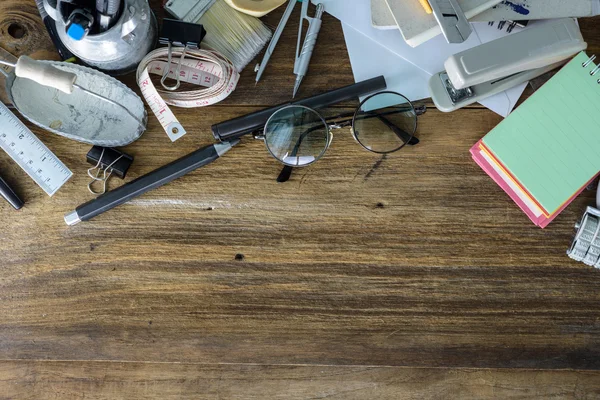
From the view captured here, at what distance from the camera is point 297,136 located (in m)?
0.91

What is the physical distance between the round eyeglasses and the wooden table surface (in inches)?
0.9

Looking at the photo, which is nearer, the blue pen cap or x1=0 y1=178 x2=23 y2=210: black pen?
the blue pen cap

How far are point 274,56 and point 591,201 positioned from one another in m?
0.58

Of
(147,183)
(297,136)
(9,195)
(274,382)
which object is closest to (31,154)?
(9,195)

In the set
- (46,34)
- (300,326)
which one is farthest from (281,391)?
(46,34)

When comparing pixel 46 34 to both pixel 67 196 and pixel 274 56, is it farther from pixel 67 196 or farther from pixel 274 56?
pixel 274 56

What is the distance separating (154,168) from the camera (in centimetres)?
92

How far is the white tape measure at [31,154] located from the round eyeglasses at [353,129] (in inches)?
13.7

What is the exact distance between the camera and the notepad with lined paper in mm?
896

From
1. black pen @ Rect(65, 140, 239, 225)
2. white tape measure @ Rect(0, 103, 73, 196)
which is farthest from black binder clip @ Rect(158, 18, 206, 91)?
white tape measure @ Rect(0, 103, 73, 196)

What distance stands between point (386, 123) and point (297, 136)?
15cm

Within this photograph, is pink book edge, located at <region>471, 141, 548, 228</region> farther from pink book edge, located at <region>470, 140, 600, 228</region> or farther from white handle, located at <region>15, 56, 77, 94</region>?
white handle, located at <region>15, 56, 77, 94</region>

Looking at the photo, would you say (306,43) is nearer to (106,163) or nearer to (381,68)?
(381,68)

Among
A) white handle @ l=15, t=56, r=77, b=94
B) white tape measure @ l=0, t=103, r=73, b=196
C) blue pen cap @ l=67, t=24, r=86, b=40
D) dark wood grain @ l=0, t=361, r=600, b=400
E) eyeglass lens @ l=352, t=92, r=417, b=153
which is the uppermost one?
blue pen cap @ l=67, t=24, r=86, b=40
